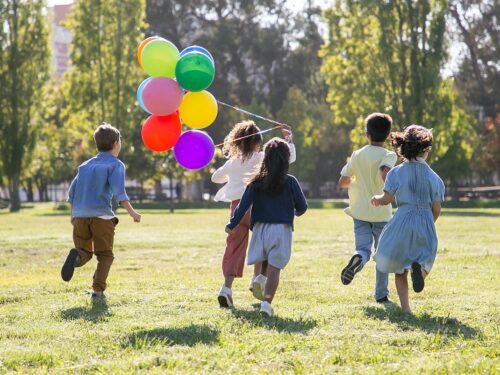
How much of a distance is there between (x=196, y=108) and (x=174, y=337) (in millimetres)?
3629

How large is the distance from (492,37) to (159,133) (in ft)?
147

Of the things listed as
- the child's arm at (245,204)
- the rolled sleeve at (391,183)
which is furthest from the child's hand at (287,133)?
the rolled sleeve at (391,183)

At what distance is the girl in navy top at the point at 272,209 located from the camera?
7047 mm

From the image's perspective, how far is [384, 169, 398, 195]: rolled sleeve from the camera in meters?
7.02

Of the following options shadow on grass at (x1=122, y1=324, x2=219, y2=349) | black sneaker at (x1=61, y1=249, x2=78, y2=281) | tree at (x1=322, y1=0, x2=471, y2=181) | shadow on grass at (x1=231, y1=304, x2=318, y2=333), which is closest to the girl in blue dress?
shadow on grass at (x1=231, y1=304, x2=318, y2=333)

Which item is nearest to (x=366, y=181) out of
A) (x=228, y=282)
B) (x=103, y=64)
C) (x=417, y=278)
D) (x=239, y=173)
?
(x=239, y=173)

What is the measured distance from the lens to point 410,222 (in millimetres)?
6914

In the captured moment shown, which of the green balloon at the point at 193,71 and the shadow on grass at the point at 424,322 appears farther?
the green balloon at the point at 193,71

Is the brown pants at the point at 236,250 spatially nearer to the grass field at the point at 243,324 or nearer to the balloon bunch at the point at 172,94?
the grass field at the point at 243,324

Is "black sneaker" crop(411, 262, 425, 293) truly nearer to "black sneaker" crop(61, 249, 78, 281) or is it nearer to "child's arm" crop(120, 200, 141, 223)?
"child's arm" crop(120, 200, 141, 223)

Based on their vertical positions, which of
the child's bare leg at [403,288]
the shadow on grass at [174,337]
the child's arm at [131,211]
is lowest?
the shadow on grass at [174,337]

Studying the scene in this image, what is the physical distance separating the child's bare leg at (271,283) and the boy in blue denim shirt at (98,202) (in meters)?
1.75

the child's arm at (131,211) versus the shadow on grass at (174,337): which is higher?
the child's arm at (131,211)

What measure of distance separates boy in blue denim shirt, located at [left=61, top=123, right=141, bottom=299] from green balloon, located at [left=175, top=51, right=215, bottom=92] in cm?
93
